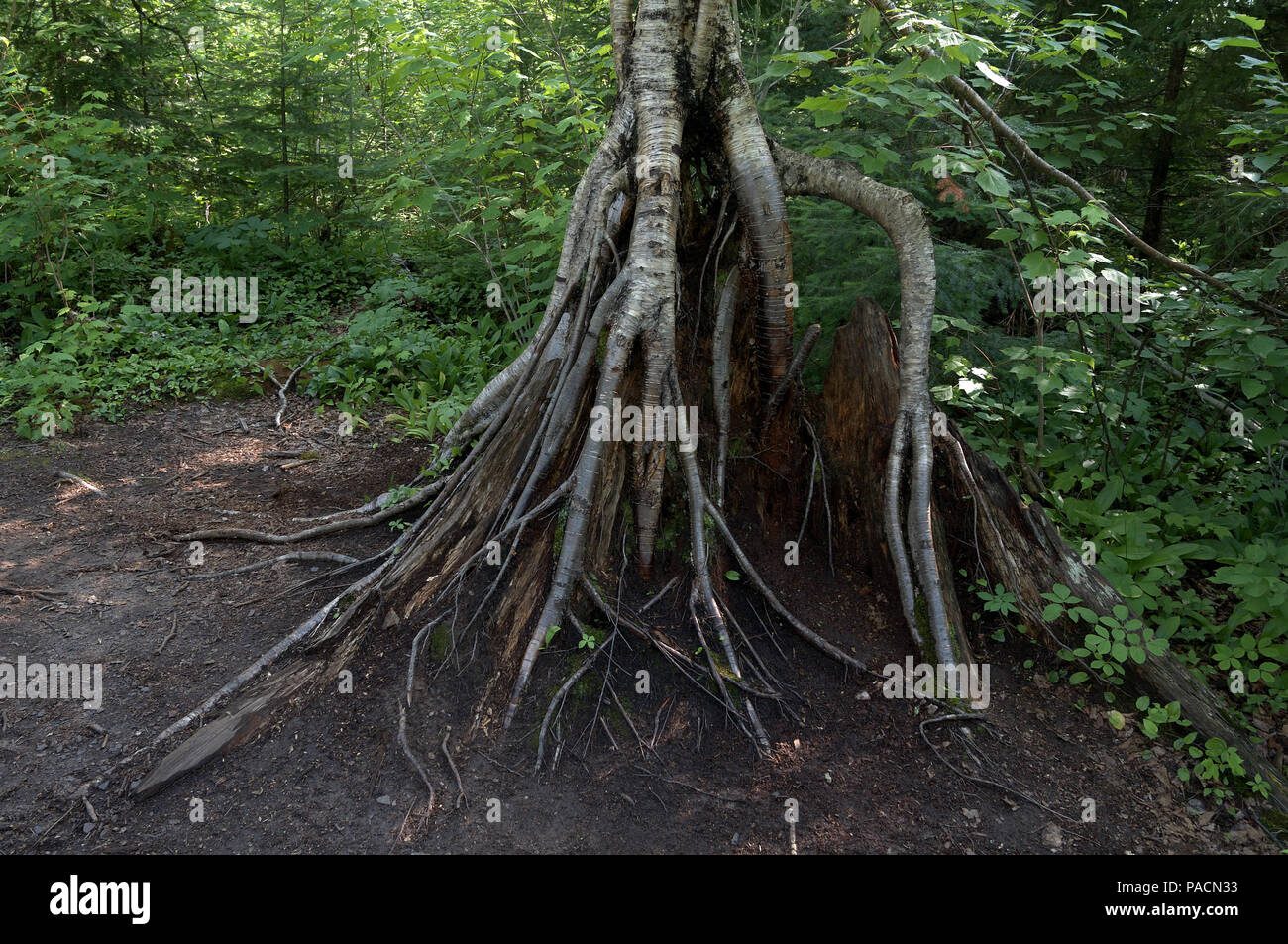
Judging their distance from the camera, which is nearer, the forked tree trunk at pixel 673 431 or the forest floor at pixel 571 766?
the forest floor at pixel 571 766

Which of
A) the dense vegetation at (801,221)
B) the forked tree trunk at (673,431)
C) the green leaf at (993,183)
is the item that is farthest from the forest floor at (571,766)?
the green leaf at (993,183)

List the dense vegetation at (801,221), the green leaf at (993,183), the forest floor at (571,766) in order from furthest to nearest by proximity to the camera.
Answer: the dense vegetation at (801,221), the green leaf at (993,183), the forest floor at (571,766)

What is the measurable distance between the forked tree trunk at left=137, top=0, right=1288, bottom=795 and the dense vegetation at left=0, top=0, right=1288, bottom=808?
1.48ft

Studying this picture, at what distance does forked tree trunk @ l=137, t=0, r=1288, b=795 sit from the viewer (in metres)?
3.96

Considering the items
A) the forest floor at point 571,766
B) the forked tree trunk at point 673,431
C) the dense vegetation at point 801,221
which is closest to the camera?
the forest floor at point 571,766

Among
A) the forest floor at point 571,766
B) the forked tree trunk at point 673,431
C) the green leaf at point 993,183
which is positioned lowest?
the forest floor at point 571,766

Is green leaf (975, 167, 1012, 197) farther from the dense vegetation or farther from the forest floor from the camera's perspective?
the forest floor

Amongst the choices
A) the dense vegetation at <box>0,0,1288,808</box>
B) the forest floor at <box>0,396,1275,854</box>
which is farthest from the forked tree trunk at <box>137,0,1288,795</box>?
the dense vegetation at <box>0,0,1288,808</box>

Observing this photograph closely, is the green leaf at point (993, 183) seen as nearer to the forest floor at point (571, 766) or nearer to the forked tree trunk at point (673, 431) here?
the forked tree trunk at point (673, 431)

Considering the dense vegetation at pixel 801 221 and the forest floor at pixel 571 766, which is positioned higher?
the dense vegetation at pixel 801 221

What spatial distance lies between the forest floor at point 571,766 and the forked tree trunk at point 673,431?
0.15 metres

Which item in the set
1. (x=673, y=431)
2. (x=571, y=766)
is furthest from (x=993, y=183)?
(x=571, y=766)

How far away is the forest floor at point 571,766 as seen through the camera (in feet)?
10.9

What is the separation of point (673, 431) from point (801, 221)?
2.59 metres
